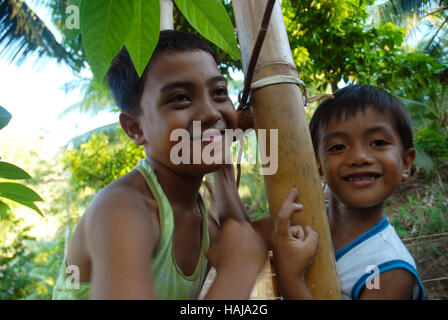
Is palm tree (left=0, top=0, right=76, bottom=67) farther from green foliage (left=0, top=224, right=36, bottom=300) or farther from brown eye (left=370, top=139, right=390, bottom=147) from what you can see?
brown eye (left=370, top=139, right=390, bottom=147)

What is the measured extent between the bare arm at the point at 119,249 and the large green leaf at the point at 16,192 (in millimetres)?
179

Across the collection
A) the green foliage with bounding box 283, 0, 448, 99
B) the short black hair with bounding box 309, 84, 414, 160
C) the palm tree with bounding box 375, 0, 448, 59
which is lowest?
the short black hair with bounding box 309, 84, 414, 160

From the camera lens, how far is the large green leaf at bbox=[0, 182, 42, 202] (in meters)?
0.73

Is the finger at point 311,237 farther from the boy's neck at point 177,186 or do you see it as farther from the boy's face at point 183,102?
the boy's neck at point 177,186

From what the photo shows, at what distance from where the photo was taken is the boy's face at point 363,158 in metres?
1.01

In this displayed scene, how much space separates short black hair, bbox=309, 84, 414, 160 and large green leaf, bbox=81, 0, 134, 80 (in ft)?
2.57

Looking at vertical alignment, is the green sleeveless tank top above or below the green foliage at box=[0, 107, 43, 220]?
below

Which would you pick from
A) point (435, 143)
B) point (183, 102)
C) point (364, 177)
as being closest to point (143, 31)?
point (183, 102)

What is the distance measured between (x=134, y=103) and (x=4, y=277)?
7374 mm

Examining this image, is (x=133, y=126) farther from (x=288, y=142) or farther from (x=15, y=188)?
(x=288, y=142)

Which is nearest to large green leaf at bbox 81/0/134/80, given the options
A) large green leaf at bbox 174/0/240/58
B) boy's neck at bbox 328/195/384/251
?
large green leaf at bbox 174/0/240/58

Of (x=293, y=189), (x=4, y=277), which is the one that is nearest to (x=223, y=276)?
(x=293, y=189)

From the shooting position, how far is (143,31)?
0.53 m

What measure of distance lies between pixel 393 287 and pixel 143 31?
0.82 meters
